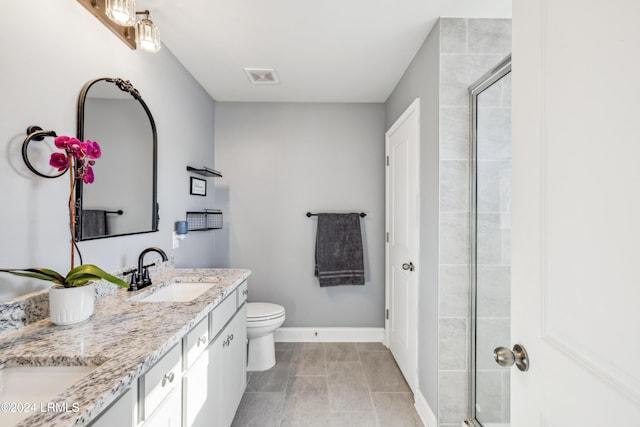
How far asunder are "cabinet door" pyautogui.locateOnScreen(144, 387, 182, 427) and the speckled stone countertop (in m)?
0.20

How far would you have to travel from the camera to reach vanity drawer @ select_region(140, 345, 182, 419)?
0.90 meters

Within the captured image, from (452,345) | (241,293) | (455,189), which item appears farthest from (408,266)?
(241,293)

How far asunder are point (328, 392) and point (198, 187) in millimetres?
1883

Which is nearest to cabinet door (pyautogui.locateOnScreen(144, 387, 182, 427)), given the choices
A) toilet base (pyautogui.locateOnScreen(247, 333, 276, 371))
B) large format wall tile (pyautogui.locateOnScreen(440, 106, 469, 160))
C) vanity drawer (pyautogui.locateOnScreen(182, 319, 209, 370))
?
vanity drawer (pyautogui.locateOnScreen(182, 319, 209, 370))

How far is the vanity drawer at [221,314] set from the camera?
143cm

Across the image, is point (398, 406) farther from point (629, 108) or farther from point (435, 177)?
point (629, 108)

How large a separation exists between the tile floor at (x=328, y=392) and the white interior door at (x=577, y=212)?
140 centimetres

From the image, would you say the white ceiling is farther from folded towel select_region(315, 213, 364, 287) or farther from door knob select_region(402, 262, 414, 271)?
door knob select_region(402, 262, 414, 271)

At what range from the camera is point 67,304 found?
1.02 m

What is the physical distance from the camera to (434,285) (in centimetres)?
176

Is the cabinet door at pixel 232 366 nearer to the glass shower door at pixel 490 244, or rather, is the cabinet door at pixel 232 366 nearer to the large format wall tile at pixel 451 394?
the large format wall tile at pixel 451 394

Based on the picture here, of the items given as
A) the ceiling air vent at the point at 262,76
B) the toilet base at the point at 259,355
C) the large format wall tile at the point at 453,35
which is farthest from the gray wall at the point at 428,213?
the toilet base at the point at 259,355

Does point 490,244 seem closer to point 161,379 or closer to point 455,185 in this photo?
point 455,185

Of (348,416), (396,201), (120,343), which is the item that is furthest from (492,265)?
(120,343)
